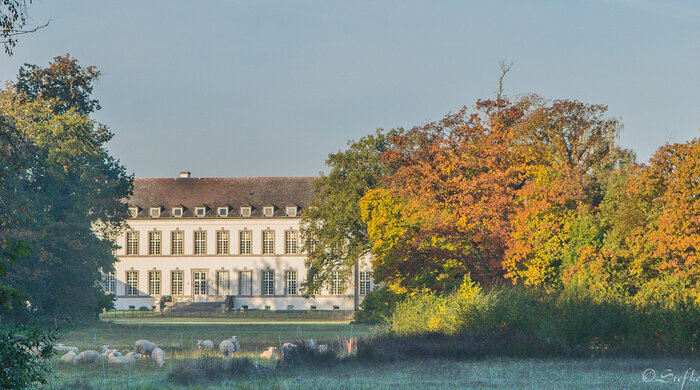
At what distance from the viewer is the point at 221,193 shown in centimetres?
8019

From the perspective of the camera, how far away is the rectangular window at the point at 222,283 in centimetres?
7922

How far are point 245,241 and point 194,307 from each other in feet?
28.7

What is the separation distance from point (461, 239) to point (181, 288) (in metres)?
51.4

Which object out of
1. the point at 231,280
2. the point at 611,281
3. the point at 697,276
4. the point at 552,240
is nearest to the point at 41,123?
the point at 552,240

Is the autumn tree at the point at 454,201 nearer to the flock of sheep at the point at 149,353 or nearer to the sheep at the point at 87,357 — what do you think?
the flock of sheep at the point at 149,353

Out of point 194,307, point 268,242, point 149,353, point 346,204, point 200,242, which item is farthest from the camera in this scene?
point 200,242

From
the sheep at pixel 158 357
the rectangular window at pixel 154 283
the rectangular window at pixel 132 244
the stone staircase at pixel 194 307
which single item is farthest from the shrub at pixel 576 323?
the rectangular window at pixel 132 244

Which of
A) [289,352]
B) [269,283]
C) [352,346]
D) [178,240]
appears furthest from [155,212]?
[289,352]

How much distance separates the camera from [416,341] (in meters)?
23.7

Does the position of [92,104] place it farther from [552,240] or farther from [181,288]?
[181,288]

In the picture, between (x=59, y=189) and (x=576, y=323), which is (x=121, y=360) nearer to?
(x=576, y=323)

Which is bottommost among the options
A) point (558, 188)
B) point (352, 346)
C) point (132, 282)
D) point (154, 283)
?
point (352, 346)

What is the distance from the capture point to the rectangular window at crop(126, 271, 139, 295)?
79875 millimetres

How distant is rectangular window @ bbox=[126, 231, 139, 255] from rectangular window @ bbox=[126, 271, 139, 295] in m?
1.93
